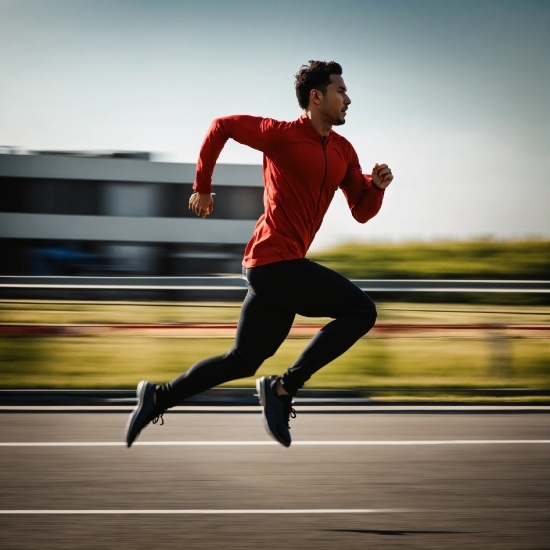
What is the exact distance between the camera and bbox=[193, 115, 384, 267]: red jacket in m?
4.17

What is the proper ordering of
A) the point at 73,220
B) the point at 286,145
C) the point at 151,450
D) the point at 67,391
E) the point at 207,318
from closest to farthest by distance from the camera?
the point at 286,145
the point at 151,450
the point at 67,391
the point at 207,318
the point at 73,220

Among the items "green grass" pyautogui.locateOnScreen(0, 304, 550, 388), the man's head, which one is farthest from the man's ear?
"green grass" pyautogui.locateOnScreen(0, 304, 550, 388)

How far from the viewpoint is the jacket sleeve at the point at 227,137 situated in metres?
4.18

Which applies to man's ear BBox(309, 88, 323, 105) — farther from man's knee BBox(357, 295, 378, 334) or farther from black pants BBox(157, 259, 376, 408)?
man's knee BBox(357, 295, 378, 334)

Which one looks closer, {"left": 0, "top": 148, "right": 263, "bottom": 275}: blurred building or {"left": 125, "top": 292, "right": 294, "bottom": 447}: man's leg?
{"left": 125, "top": 292, "right": 294, "bottom": 447}: man's leg

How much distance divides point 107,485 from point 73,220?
48.5 m

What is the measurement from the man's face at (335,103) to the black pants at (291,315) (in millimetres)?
677

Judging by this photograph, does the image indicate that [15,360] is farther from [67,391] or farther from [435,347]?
[435,347]

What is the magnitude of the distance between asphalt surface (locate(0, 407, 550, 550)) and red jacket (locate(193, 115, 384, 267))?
1.22m

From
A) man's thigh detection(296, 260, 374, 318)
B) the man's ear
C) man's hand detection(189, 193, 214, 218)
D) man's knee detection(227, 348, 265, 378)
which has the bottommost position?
man's knee detection(227, 348, 265, 378)

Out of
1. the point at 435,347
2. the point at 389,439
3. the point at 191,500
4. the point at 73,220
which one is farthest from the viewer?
the point at 73,220

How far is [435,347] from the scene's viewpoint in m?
12.2

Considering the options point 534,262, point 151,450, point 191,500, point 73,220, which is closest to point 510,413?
point 151,450

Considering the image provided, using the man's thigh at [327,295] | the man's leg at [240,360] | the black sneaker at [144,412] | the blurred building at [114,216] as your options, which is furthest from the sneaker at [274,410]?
the blurred building at [114,216]
